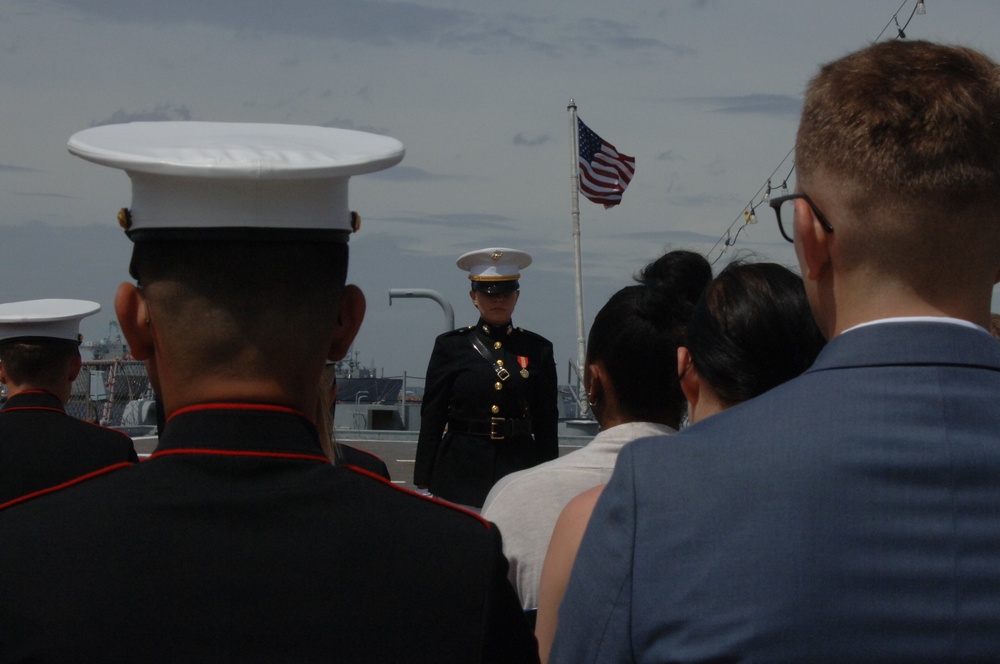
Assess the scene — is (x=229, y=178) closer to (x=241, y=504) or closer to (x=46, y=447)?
(x=241, y=504)

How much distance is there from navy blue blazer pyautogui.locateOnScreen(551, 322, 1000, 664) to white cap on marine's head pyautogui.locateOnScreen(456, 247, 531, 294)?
6295 millimetres

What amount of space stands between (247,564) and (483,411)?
5.88 metres

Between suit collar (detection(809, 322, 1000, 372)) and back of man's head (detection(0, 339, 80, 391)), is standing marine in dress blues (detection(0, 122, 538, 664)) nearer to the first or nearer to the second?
suit collar (detection(809, 322, 1000, 372))

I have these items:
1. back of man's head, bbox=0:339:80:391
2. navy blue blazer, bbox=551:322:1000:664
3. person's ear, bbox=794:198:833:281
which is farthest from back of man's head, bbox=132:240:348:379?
back of man's head, bbox=0:339:80:391

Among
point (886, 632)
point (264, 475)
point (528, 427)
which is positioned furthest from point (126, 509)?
point (528, 427)

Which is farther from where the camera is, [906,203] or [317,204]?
[317,204]

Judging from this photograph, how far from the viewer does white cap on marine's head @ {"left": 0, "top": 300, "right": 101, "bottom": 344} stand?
477 centimetres

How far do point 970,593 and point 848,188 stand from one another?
56 centimetres

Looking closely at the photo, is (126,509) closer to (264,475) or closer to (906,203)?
(264,475)

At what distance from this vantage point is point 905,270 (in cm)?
157

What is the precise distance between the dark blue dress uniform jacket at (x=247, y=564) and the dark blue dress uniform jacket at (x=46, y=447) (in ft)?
8.28

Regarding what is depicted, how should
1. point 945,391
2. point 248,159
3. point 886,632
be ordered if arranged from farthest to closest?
point 248,159
point 945,391
point 886,632

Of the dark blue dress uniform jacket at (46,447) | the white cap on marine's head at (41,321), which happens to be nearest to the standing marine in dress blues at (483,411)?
the white cap on marine's head at (41,321)

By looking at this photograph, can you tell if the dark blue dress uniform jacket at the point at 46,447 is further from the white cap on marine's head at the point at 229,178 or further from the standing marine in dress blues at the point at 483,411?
the standing marine in dress blues at the point at 483,411
